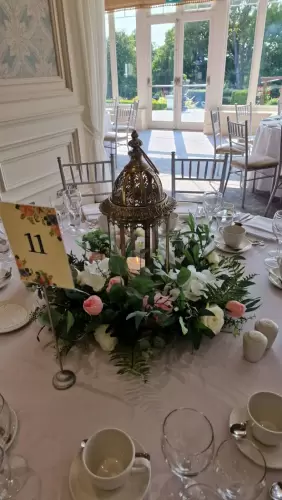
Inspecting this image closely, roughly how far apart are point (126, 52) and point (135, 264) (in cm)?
761

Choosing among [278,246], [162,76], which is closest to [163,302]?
[278,246]

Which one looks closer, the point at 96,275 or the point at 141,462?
the point at 141,462

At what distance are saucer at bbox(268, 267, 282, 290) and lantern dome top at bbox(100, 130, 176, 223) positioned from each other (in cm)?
43

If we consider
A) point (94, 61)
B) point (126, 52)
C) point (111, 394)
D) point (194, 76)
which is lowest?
point (111, 394)

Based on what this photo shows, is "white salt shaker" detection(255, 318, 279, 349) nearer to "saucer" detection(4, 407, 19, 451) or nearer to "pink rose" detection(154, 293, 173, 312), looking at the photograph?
"pink rose" detection(154, 293, 173, 312)

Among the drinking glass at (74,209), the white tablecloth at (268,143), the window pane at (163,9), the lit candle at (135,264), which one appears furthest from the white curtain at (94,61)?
the window pane at (163,9)

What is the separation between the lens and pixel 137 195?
0.87m

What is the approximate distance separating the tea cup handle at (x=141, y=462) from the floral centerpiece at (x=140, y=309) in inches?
7.5

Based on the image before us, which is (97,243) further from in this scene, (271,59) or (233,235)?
(271,59)

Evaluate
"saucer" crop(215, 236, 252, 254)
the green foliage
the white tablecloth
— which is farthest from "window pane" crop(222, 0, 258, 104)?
the green foliage

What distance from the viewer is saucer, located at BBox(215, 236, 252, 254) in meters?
1.24

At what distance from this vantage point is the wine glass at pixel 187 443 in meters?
0.53

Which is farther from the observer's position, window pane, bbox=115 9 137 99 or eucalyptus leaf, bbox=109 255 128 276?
window pane, bbox=115 9 137 99

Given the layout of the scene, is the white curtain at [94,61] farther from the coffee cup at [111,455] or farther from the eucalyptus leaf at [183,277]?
the coffee cup at [111,455]
